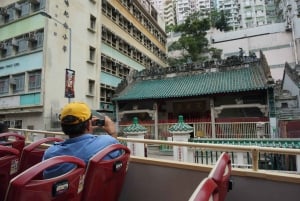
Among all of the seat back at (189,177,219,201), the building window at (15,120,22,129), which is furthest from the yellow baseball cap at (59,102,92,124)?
the building window at (15,120,22,129)

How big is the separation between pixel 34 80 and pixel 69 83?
222cm

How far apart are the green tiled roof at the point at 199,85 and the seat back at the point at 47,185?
48.7 feet

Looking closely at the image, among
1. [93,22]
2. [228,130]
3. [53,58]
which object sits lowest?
[228,130]

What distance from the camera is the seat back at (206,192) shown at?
4.28 feet

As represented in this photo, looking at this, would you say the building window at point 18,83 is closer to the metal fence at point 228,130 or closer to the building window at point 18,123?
the building window at point 18,123

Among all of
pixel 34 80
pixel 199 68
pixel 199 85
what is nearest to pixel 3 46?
pixel 34 80

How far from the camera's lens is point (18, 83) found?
1920 centimetres

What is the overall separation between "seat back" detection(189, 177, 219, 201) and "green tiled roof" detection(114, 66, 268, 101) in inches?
585

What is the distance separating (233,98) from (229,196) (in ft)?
49.2

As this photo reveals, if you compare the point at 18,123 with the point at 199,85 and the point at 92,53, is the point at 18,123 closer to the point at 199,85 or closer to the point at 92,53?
the point at 92,53

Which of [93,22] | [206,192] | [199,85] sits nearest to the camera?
[206,192]

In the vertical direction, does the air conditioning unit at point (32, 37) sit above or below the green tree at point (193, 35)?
below

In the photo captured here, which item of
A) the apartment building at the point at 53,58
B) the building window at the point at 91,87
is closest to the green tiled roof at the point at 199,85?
the building window at the point at 91,87

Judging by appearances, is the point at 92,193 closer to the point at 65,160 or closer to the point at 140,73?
the point at 65,160
